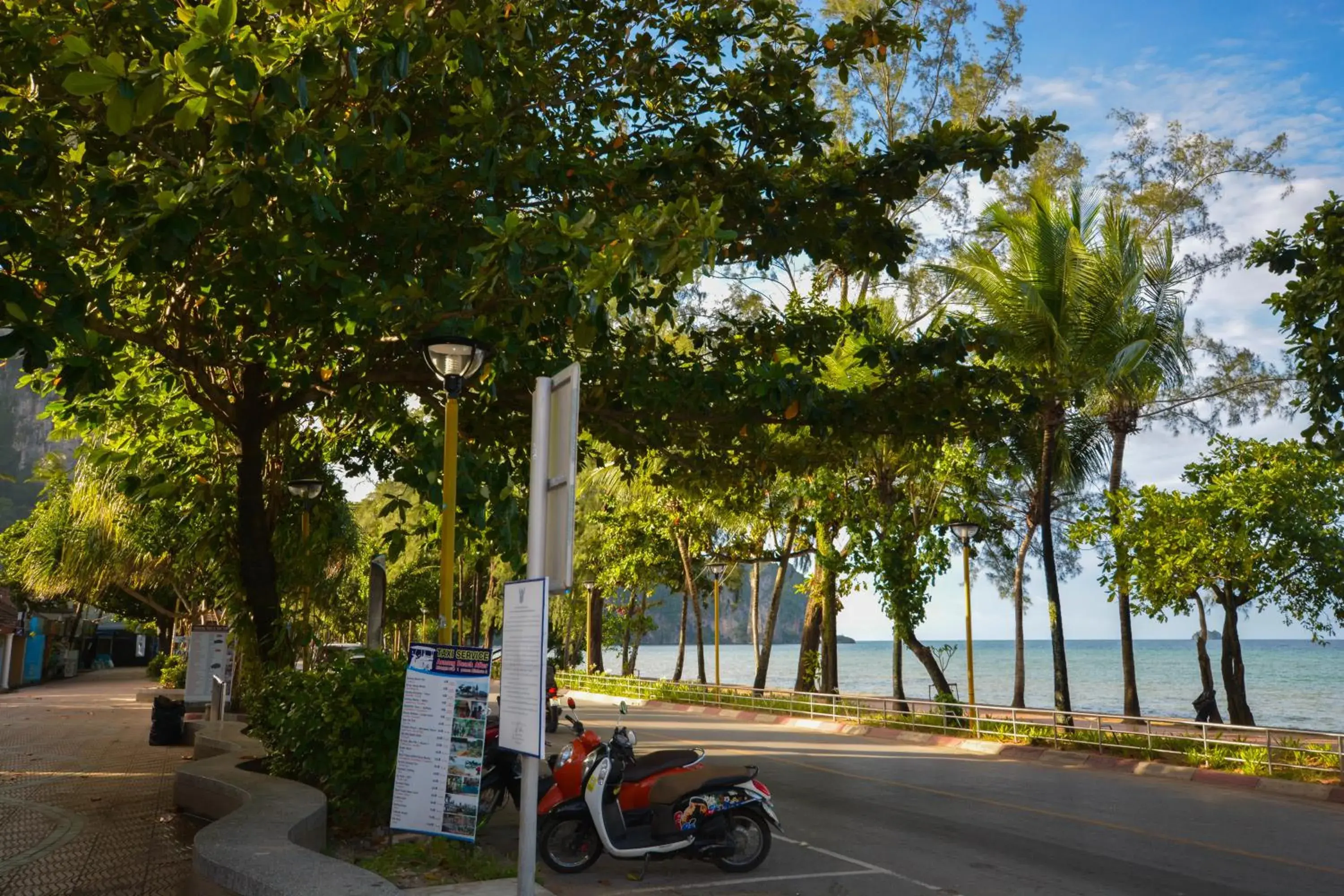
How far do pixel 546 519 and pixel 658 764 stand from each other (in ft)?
16.8

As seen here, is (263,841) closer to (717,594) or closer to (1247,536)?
(1247,536)

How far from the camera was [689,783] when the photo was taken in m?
9.31

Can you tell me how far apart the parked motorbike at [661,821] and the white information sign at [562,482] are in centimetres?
469

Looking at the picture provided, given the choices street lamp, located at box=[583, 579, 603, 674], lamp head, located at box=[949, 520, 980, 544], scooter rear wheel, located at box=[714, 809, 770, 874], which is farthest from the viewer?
street lamp, located at box=[583, 579, 603, 674]

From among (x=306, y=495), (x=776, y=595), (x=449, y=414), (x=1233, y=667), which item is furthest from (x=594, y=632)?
(x=449, y=414)

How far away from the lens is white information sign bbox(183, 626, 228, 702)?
18922 mm

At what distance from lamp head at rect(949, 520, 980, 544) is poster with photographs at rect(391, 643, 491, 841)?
1711 centimetres

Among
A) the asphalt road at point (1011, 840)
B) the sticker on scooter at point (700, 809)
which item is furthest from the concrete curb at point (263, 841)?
the sticker on scooter at point (700, 809)

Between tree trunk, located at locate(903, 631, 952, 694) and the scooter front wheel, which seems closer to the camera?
the scooter front wheel

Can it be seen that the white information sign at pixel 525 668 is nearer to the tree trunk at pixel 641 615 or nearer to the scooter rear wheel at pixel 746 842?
the scooter rear wheel at pixel 746 842

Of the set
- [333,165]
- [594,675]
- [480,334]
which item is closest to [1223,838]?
[480,334]

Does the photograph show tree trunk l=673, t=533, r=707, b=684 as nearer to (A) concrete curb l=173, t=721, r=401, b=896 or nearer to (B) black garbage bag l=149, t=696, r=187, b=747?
(B) black garbage bag l=149, t=696, r=187, b=747

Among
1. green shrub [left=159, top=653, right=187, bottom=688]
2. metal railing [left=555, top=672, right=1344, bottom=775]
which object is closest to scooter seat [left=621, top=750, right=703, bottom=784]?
metal railing [left=555, top=672, right=1344, bottom=775]

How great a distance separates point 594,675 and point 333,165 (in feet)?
125
